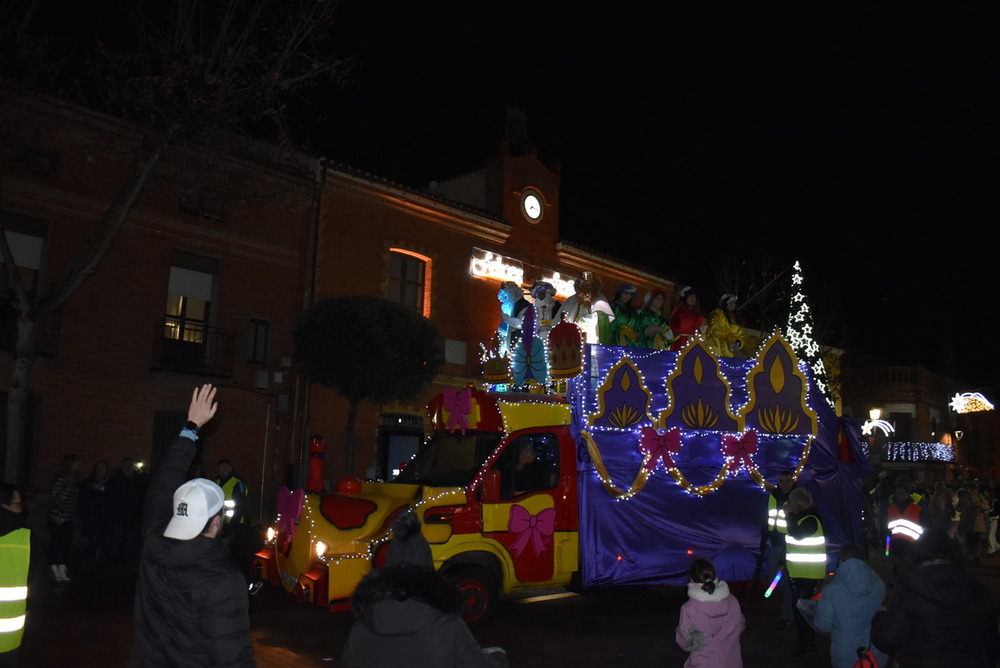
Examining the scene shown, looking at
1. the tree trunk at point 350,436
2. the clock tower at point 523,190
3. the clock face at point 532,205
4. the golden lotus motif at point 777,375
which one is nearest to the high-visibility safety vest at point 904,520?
the golden lotus motif at point 777,375

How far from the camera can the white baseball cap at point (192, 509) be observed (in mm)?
3303

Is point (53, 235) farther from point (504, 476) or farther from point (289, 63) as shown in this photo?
point (504, 476)

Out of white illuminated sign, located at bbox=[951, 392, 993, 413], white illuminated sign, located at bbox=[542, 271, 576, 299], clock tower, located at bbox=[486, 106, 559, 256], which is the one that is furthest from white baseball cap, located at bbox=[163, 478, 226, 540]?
white illuminated sign, located at bbox=[951, 392, 993, 413]

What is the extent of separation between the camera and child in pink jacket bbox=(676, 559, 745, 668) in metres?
4.62

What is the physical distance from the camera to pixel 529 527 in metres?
8.77

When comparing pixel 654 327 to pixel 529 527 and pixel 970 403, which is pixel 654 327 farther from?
pixel 970 403

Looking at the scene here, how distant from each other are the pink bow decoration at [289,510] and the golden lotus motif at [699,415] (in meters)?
4.81

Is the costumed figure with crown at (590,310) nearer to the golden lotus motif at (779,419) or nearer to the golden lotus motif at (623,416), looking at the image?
the golden lotus motif at (623,416)

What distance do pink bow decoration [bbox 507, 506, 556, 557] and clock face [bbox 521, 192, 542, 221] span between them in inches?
693

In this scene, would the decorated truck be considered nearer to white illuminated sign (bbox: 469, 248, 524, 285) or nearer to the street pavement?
the street pavement

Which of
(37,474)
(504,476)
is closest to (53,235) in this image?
(37,474)

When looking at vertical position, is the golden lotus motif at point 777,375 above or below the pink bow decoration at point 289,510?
above

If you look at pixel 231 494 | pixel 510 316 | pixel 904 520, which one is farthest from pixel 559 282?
pixel 904 520

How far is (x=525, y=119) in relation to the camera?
2647 centimetres
